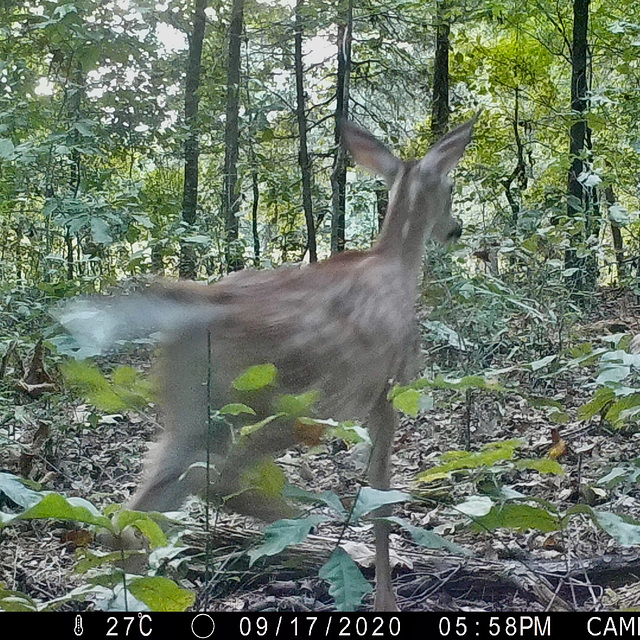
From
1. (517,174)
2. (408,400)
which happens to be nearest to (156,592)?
(408,400)

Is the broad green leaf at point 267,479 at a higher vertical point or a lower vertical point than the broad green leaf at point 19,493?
lower

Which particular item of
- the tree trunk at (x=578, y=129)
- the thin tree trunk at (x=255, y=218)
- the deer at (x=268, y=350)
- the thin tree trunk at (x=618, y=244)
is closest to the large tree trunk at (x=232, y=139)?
the thin tree trunk at (x=255, y=218)

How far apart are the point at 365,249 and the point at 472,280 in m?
0.31

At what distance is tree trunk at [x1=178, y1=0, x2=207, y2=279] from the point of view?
1.91 m

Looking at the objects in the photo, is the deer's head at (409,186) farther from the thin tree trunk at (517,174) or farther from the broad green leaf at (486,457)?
the broad green leaf at (486,457)

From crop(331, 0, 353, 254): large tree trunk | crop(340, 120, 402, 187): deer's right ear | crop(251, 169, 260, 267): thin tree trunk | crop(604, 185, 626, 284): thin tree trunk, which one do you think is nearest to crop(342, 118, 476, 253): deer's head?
crop(340, 120, 402, 187): deer's right ear

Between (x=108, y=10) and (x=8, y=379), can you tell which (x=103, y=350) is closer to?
(x=8, y=379)

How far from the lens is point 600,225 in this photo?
2039 mm

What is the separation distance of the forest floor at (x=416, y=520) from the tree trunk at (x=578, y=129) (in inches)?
21.6

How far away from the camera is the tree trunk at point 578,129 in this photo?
191cm

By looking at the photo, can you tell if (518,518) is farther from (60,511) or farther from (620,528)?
(60,511)

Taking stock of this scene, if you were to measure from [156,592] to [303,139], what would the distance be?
133cm

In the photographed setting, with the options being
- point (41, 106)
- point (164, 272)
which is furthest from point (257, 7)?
point (164, 272)

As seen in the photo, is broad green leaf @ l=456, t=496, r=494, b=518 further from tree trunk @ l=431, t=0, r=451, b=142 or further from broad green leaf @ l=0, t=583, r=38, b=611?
tree trunk @ l=431, t=0, r=451, b=142
